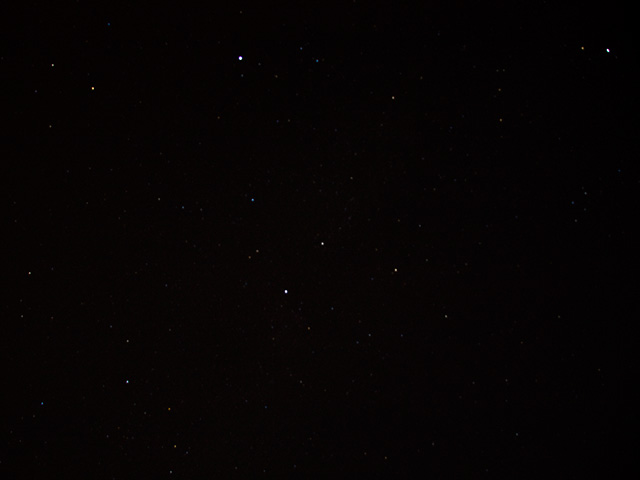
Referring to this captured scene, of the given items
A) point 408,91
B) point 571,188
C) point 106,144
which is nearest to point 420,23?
point 408,91

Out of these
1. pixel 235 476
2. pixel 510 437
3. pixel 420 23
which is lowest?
pixel 235 476

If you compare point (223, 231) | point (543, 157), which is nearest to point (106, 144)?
point (223, 231)

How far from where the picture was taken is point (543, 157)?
1.38ft

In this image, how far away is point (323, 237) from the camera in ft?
1.44

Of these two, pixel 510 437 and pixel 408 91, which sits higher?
pixel 408 91

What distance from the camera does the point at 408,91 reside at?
0.42 meters

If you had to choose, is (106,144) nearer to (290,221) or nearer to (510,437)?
(290,221)

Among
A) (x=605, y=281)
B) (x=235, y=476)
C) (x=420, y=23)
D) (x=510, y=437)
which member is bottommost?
(x=235, y=476)

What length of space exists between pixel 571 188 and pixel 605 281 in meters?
0.08

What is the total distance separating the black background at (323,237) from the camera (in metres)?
0.42

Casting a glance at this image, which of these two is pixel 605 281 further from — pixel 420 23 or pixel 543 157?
pixel 420 23

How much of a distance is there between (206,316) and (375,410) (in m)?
0.17

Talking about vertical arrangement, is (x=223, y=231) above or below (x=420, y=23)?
below

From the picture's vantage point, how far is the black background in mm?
418
